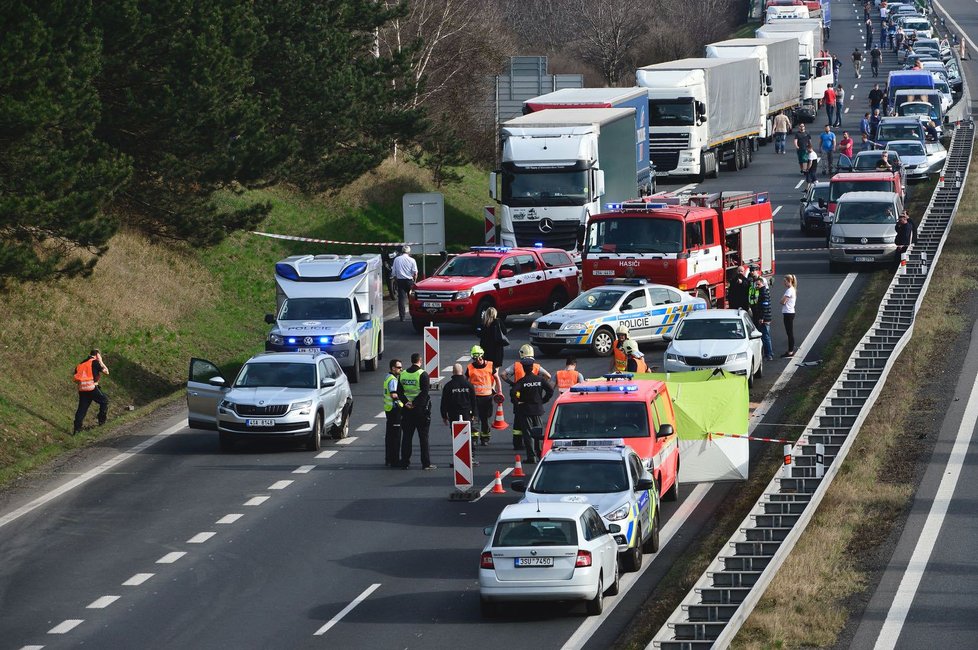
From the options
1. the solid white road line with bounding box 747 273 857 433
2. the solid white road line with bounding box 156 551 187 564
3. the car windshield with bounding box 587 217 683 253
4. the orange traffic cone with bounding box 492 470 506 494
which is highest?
the car windshield with bounding box 587 217 683 253

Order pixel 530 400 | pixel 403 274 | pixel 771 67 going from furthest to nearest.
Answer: pixel 771 67 → pixel 403 274 → pixel 530 400

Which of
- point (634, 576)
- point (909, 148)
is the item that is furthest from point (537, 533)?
point (909, 148)

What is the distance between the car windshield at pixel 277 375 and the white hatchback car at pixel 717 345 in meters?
6.76

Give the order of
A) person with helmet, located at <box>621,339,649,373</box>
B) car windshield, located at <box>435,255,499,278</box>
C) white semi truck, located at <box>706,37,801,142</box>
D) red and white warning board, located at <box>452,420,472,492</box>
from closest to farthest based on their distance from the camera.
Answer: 1. red and white warning board, located at <box>452,420,472,492</box>
2. person with helmet, located at <box>621,339,649,373</box>
3. car windshield, located at <box>435,255,499,278</box>
4. white semi truck, located at <box>706,37,801,142</box>

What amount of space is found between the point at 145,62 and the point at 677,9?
73625 mm

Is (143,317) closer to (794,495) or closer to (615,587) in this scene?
(794,495)

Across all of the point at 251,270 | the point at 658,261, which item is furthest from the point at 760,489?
the point at 251,270

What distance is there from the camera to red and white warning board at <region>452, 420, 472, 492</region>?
23.4m

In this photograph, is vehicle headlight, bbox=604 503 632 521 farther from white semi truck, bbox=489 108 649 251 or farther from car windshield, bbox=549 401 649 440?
white semi truck, bbox=489 108 649 251

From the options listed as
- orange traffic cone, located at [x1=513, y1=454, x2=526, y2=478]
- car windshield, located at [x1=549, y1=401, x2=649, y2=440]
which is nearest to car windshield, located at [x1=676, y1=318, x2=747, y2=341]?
orange traffic cone, located at [x1=513, y1=454, x2=526, y2=478]

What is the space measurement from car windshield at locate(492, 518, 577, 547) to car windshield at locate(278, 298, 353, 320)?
1545cm

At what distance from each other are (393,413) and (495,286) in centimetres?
1200

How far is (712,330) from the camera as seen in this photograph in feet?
103

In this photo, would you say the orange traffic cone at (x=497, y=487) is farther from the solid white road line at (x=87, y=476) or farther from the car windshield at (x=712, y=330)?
the car windshield at (x=712, y=330)
